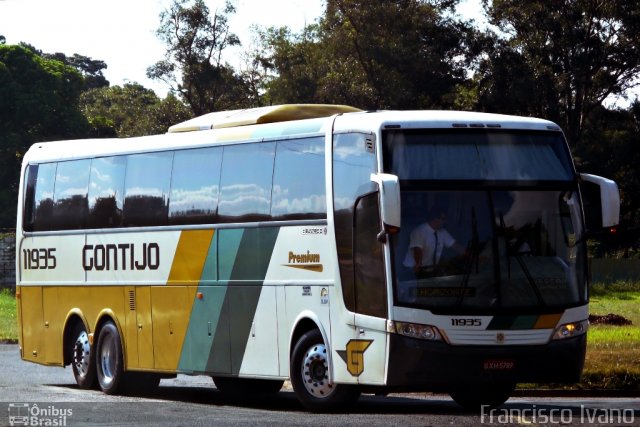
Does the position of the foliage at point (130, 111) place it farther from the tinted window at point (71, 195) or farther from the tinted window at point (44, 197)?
the tinted window at point (71, 195)

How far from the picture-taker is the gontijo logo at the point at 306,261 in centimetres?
1648

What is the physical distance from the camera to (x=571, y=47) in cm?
6056

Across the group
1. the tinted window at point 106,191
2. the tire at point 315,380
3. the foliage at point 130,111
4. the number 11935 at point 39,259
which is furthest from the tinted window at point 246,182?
the foliage at point 130,111

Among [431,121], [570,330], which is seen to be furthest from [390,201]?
[570,330]

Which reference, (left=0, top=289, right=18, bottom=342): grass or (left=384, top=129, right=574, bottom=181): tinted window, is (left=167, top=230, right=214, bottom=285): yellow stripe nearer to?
(left=384, top=129, right=574, bottom=181): tinted window

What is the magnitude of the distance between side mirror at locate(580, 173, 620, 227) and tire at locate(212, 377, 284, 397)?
19.0ft

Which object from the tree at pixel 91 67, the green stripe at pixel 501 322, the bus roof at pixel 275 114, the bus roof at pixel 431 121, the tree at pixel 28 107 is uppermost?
the tree at pixel 91 67

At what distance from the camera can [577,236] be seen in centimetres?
1582

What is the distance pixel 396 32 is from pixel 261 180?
4609 centimetres

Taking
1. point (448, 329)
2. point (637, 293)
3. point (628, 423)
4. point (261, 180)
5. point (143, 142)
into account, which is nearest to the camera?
point (628, 423)

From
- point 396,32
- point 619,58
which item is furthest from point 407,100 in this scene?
point 619,58

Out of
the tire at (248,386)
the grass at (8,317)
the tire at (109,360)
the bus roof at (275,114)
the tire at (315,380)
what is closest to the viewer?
the tire at (315,380)

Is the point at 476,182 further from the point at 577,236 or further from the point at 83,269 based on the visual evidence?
the point at 83,269

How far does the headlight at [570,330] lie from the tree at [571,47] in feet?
145
